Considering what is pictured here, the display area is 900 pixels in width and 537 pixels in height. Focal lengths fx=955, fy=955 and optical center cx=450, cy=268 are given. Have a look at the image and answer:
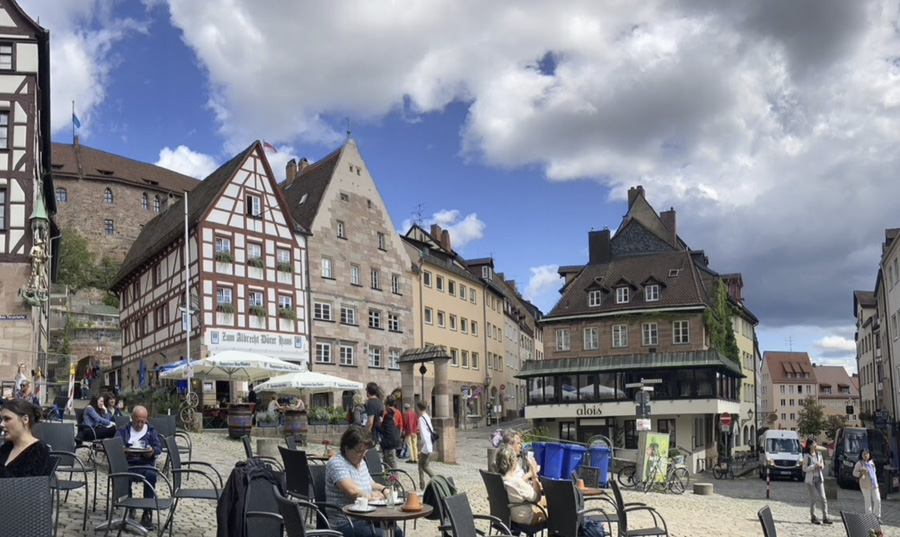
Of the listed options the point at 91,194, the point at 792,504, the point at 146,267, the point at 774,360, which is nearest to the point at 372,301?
the point at 146,267

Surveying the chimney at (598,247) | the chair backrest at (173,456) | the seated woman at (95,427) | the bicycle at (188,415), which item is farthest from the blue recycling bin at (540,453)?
the chimney at (598,247)

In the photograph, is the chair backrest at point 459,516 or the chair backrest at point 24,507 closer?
the chair backrest at point 24,507

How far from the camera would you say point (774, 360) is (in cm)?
12412

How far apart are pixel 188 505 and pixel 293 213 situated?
3429 centimetres

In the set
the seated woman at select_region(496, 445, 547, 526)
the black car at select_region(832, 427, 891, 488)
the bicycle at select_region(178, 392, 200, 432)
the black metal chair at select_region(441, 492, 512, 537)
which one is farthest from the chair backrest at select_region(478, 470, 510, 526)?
the black car at select_region(832, 427, 891, 488)

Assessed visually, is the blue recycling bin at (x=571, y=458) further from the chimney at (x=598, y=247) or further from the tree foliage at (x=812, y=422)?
the tree foliage at (x=812, y=422)

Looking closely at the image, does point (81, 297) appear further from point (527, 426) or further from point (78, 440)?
point (78, 440)

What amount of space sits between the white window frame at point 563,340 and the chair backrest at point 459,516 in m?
46.8

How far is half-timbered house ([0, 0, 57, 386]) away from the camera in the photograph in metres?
30.8

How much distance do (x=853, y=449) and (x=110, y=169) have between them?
68.7 m

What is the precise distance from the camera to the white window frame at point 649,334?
168 ft

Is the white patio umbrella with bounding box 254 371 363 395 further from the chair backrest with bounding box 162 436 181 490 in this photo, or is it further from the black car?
the black car

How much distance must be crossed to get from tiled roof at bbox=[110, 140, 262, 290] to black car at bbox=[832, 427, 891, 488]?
26.3 m

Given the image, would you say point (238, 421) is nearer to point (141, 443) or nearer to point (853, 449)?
point (141, 443)
